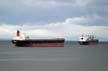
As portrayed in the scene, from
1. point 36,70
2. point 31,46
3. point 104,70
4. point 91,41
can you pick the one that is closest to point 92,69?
point 104,70

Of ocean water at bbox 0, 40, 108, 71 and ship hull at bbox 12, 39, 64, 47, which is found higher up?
ship hull at bbox 12, 39, 64, 47

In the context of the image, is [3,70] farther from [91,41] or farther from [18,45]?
[91,41]

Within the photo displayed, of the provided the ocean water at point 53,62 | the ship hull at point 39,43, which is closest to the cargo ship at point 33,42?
the ship hull at point 39,43

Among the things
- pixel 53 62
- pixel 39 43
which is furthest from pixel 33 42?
pixel 53 62

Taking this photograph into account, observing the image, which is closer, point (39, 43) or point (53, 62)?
point (53, 62)

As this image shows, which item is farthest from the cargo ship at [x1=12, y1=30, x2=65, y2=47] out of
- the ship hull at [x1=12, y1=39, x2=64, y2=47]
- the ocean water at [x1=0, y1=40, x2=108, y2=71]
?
the ocean water at [x1=0, y1=40, x2=108, y2=71]

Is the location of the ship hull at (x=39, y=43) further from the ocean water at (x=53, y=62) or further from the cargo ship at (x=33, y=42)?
the ocean water at (x=53, y=62)

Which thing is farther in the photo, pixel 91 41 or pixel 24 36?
pixel 91 41

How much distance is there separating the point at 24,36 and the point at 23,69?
59725mm

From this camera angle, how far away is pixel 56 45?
305ft

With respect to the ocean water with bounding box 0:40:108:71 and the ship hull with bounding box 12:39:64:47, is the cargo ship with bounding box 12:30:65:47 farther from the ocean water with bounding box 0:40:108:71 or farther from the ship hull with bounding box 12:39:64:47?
the ocean water with bounding box 0:40:108:71

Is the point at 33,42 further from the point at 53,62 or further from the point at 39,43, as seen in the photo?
the point at 53,62

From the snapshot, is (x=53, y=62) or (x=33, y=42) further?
(x=33, y=42)

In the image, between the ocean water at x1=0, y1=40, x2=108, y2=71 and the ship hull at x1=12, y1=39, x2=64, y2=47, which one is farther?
the ship hull at x1=12, y1=39, x2=64, y2=47
